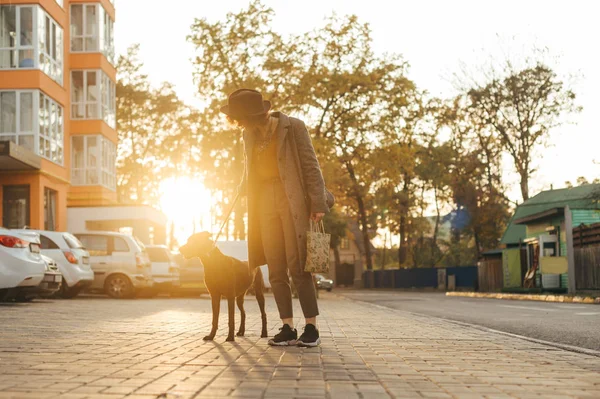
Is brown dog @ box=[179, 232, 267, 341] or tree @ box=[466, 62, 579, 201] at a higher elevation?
tree @ box=[466, 62, 579, 201]

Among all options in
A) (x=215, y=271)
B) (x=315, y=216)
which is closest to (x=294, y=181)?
(x=315, y=216)

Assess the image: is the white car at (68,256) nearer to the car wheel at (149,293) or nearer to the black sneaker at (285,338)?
the car wheel at (149,293)

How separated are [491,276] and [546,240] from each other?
5.47 metres

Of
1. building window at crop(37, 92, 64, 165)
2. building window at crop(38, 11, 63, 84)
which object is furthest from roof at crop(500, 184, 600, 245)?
building window at crop(38, 11, 63, 84)

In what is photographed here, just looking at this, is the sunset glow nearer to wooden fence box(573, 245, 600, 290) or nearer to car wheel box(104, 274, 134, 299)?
wooden fence box(573, 245, 600, 290)

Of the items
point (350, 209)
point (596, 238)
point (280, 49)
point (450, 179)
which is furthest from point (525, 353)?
point (350, 209)

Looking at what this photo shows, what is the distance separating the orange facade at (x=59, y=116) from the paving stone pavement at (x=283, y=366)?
22.9 meters

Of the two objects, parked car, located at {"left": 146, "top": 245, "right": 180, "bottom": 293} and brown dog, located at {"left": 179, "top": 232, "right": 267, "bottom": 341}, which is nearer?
brown dog, located at {"left": 179, "top": 232, "right": 267, "bottom": 341}

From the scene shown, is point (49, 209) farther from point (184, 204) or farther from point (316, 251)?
point (316, 251)

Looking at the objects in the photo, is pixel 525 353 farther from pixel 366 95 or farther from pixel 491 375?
pixel 366 95

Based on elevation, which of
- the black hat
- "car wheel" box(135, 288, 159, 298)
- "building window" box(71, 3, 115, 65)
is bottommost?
"car wheel" box(135, 288, 159, 298)

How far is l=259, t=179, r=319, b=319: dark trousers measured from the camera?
24.3 feet

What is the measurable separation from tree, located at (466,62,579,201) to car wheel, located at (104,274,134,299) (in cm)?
2856

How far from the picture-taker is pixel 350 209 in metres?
62.0
